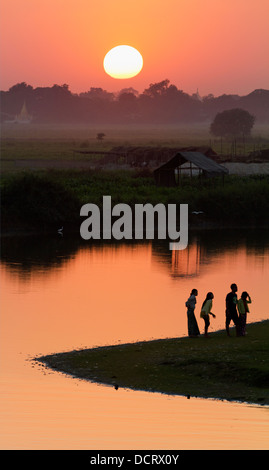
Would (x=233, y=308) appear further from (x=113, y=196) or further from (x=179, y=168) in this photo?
(x=179, y=168)

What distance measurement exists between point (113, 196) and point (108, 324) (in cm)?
3941

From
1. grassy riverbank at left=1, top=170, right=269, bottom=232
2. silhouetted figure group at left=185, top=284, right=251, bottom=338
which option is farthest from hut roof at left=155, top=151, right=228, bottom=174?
silhouetted figure group at left=185, top=284, right=251, bottom=338

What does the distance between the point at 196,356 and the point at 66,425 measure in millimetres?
5288

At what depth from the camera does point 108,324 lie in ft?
103

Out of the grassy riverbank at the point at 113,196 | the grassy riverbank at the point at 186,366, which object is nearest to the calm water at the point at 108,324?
the grassy riverbank at the point at 186,366

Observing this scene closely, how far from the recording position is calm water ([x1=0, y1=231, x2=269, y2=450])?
62.5ft

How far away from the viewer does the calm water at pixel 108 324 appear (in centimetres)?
1906

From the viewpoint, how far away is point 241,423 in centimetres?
1947

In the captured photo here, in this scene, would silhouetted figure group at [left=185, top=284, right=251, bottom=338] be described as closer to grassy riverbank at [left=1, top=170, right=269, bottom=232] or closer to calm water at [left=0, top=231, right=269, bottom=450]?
calm water at [left=0, top=231, right=269, bottom=450]

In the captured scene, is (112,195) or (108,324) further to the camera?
(112,195)

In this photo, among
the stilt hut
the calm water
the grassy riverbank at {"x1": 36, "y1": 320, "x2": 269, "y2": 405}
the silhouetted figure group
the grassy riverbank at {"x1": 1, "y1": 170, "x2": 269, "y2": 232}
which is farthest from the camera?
the stilt hut

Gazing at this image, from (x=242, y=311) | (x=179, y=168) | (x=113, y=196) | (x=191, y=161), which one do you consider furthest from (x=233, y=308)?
(x=179, y=168)

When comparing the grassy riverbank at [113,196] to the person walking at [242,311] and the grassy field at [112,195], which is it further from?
the person walking at [242,311]

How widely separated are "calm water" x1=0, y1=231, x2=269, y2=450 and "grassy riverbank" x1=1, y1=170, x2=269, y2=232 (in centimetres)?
355
